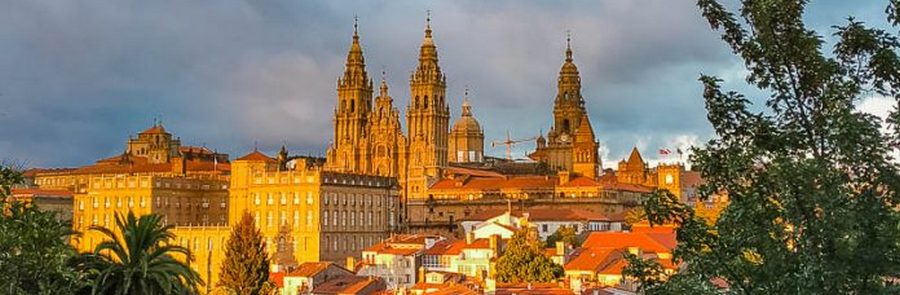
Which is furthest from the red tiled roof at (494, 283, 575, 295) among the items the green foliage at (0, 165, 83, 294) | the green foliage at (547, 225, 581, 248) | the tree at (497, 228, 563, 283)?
the green foliage at (0, 165, 83, 294)

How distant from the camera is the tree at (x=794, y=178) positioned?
11992 millimetres

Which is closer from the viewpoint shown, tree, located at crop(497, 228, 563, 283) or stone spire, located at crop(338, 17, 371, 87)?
tree, located at crop(497, 228, 563, 283)

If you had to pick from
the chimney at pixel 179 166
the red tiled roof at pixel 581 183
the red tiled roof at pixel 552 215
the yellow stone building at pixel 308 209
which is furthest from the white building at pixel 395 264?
the red tiled roof at pixel 581 183

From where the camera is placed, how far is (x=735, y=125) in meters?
13.4

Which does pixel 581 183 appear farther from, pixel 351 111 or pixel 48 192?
pixel 48 192

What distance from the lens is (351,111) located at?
124 meters

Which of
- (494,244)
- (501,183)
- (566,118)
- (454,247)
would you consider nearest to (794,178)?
(494,244)

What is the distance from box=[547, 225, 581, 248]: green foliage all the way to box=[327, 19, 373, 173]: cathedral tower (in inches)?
1678

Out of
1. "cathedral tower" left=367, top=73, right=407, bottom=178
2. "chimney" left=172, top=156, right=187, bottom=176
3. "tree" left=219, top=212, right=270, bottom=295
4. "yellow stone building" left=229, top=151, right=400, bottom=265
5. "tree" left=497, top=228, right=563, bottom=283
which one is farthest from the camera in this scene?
"cathedral tower" left=367, top=73, right=407, bottom=178

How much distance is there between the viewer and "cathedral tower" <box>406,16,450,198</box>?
383 ft

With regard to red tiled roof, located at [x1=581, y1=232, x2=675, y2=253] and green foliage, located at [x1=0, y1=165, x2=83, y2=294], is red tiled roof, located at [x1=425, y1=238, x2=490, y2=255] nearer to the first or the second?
red tiled roof, located at [x1=581, y1=232, x2=675, y2=253]

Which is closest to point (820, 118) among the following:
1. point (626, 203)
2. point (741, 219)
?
point (741, 219)

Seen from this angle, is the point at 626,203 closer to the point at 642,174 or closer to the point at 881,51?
the point at 642,174

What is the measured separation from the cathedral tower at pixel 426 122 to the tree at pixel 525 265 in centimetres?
5456
